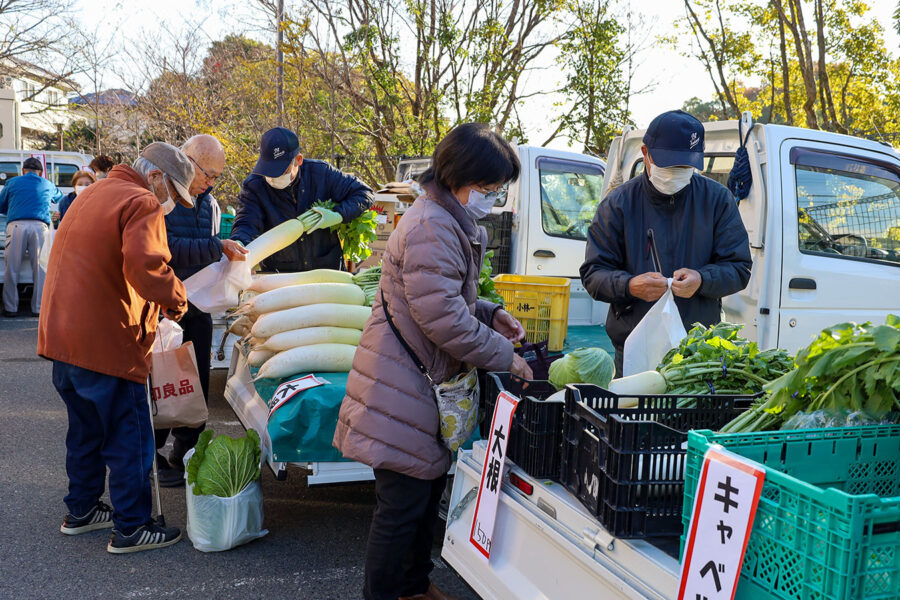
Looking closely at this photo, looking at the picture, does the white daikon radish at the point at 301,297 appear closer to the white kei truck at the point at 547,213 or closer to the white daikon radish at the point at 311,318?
the white daikon radish at the point at 311,318

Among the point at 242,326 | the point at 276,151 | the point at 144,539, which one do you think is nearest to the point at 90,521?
the point at 144,539

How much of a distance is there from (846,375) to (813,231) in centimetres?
378

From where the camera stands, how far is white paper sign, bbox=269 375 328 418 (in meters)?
3.74

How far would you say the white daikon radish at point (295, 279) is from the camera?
4.63 metres

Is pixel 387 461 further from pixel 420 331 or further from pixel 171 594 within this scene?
pixel 171 594

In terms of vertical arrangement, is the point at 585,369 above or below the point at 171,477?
above

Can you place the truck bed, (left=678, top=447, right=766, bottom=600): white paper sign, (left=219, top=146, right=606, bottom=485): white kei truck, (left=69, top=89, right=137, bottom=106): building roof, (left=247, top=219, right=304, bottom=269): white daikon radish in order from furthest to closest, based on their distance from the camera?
(left=69, top=89, right=137, bottom=106): building roof
(left=219, top=146, right=606, bottom=485): white kei truck
(left=247, top=219, right=304, bottom=269): white daikon radish
the truck bed
(left=678, top=447, right=766, bottom=600): white paper sign

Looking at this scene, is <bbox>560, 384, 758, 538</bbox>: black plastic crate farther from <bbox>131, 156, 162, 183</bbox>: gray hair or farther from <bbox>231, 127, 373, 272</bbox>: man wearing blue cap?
<bbox>231, 127, 373, 272</bbox>: man wearing blue cap

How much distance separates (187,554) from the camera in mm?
4027

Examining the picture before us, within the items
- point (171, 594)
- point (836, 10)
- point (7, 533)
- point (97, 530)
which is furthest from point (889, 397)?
point (836, 10)

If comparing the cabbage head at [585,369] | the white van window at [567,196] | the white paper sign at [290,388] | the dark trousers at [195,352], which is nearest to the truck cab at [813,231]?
the white van window at [567,196]

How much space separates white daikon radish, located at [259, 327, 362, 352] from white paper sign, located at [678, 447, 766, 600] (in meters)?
2.74

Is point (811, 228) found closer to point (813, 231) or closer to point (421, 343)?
point (813, 231)

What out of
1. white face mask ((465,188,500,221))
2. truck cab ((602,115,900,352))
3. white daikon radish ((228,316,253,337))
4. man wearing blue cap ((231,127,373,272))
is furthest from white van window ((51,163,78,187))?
white face mask ((465,188,500,221))
